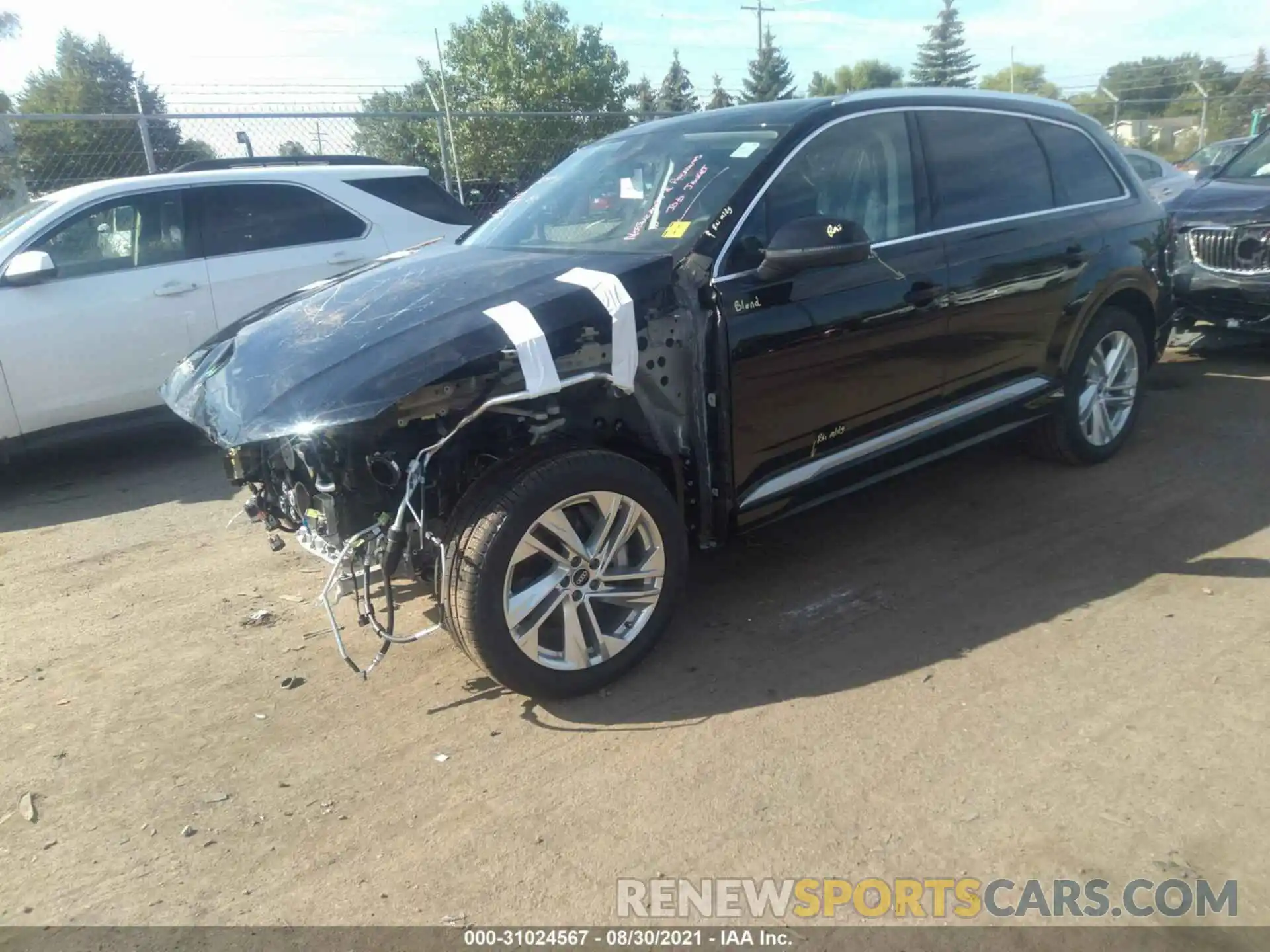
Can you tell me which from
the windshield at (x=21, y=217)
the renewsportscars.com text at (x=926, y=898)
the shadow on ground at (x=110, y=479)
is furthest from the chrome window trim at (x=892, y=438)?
the windshield at (x=21, y=217)

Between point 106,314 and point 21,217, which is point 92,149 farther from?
point 106,314

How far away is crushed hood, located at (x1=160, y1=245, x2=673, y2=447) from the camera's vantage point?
287cm

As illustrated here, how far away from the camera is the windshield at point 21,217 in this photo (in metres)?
5.76

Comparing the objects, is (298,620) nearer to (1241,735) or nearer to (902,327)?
(902,327)

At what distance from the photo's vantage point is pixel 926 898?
234cm

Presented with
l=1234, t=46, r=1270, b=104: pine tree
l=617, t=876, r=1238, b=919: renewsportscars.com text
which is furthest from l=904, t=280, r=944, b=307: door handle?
l=1234, t=46, r=1270, b=104: pine tree

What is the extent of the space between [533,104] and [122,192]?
42855 mm

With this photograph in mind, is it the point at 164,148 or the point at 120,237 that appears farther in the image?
the point at 164,148

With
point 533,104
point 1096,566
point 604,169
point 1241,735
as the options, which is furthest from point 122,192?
point 533,104

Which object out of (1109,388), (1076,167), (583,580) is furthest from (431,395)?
(1109,388)

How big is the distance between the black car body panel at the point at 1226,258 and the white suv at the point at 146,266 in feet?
18.4

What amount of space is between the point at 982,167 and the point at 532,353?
101 inches

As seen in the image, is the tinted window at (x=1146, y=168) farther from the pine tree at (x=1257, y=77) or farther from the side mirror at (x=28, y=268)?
the pine tree at (x=1257, y=77)

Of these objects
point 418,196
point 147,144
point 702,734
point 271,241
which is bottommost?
point 702,734
